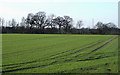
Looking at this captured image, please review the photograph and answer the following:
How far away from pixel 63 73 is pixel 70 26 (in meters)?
103

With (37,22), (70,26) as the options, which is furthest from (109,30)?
(37,22)

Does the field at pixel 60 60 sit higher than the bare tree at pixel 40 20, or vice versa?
the bare tree at pixel 40 20

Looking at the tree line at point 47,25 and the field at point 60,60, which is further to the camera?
the tree line at point 47,25

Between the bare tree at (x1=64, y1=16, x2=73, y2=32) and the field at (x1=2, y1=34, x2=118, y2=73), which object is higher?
the bare tree at (x1=64, y1=16, x2=73, y2=32)

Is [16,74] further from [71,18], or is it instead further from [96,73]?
[71,18]

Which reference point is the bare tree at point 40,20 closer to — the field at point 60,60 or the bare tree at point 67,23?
the bare tree at point 67,23

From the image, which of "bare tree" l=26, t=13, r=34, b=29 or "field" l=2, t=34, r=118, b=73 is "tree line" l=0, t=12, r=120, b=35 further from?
"field" l=2, t=34, r=118, b=73

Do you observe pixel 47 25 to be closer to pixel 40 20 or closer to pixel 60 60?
pixel 40 20

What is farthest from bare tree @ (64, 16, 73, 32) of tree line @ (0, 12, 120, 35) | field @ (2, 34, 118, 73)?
field @ (2, 34, 118, 73)

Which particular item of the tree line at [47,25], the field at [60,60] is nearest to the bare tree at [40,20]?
the tree line at [47,25]

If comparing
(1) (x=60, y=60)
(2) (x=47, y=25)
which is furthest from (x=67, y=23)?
(1) (x=60, y=60)

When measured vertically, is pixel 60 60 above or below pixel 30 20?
below

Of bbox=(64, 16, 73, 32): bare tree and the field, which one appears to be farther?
bbox=(64, 16, 73, 32): bare tree

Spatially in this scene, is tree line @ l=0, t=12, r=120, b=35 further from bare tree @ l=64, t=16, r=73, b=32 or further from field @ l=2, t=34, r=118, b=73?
field @ l=2, t=34, r=118, b=73
